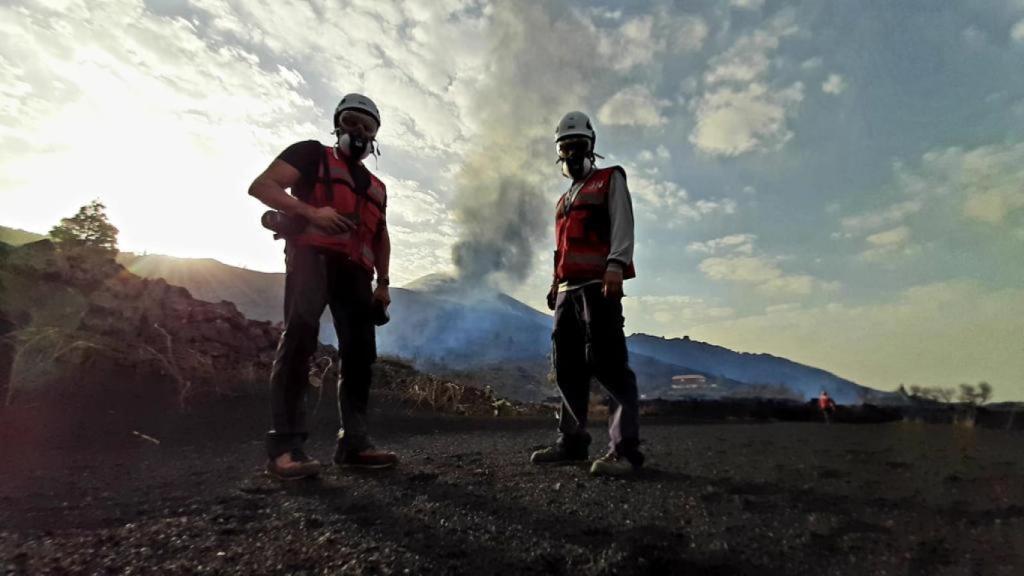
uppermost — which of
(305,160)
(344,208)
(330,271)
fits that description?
(305,160)

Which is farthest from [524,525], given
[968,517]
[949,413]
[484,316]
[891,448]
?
[484,316]

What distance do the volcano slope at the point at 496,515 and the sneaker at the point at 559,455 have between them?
19 cm

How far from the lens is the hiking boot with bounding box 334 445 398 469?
293 centimetres

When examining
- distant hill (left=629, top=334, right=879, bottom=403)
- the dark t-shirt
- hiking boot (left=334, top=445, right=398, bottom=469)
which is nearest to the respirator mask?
the dark t-shirt

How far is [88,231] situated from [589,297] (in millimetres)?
7201

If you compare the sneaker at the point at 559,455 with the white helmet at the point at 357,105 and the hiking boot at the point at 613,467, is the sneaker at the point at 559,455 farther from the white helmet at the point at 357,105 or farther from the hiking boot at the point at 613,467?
the white helmet at the point at 357,105

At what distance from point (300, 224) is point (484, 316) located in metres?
87.5

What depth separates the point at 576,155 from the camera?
Result: 3.62 metres

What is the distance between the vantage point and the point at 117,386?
4836 millimetres

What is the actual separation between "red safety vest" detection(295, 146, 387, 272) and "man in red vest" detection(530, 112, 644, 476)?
1308 millimetres

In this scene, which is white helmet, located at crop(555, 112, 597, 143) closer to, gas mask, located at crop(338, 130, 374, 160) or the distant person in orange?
gas mask, located at crop(338, 130, 374, 160)

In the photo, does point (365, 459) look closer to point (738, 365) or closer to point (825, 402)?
point (825, 402)

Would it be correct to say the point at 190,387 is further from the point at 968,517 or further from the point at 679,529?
the point at 968,517

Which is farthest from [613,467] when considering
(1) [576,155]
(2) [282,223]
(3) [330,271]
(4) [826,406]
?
(4) [826,406]
